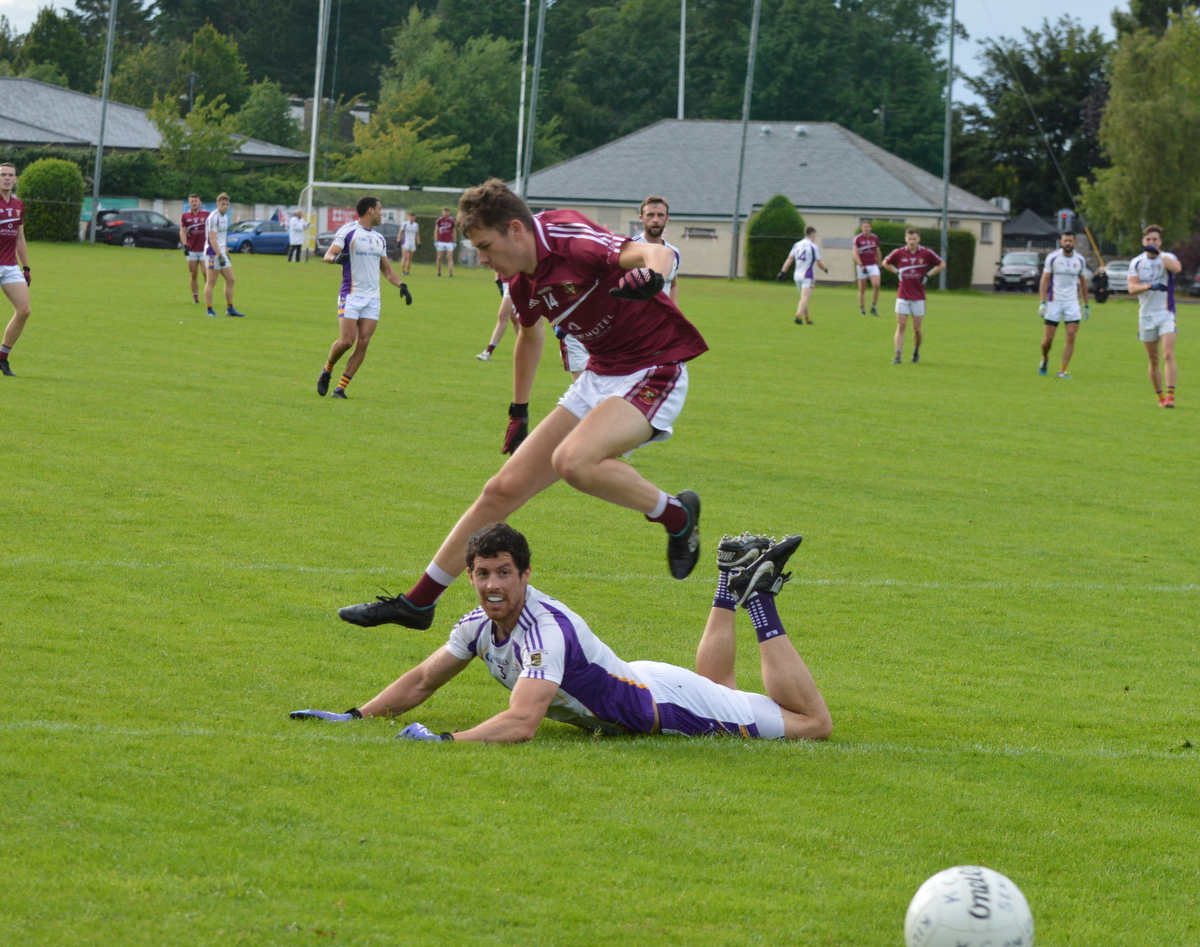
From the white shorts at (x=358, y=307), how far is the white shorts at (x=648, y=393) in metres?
10.3

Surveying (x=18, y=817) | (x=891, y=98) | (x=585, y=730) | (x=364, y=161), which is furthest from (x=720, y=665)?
(x=891, y=98)

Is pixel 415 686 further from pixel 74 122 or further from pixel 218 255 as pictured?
pixel 74 122

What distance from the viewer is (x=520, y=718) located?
19.1 feet

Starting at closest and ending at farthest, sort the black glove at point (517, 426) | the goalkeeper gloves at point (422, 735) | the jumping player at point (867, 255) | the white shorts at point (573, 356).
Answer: the goalkeeper gloves at point (422, 735), the black glove at point (517, 426), the white shorts at point (573, 356), the jumping player at point (867, 255)

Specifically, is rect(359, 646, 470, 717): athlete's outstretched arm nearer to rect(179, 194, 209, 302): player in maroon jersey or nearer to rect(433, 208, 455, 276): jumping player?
rect(179, 194, 209, 302): player in maroon jersey

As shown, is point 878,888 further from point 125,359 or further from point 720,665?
point 125,359

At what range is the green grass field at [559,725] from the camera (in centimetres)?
438

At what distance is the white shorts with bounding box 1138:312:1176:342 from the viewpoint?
1909 cm

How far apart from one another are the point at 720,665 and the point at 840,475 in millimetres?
7005

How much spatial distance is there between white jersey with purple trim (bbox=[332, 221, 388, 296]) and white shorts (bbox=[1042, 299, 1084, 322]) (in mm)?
11376

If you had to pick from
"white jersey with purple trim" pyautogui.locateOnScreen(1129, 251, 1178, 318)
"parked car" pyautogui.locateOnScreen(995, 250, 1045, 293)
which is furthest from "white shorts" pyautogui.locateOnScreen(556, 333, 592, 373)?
"parked car" pyautogui.locateOnScreen(995, 250, 1045, 293)

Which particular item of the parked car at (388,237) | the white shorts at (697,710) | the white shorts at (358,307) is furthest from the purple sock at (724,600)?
the parked car at (388,237)

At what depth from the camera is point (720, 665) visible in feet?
21.9

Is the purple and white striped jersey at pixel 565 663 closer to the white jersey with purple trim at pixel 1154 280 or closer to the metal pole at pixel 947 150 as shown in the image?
the white jersey with purple trim at pixel 1154 280
